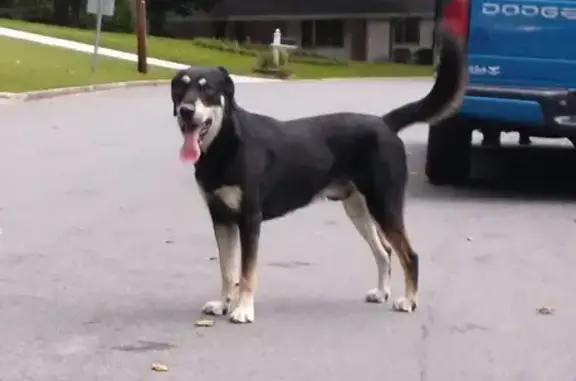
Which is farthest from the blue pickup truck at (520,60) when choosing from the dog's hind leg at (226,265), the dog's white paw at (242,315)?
the dog's white paw at (242,315)

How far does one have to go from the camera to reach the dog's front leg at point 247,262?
636cm

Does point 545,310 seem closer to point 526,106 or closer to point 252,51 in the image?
point 526,106

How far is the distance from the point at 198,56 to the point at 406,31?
68.2 feet

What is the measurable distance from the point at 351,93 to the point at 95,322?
73.0ft

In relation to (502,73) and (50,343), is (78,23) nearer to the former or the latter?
(502,73)

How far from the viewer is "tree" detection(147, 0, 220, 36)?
2186 inches

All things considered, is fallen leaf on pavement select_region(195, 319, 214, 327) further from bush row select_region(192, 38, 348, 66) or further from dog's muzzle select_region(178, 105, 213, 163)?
bush row select_region(192, 38, 348, 66)

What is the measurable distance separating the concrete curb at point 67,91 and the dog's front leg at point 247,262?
1616cm

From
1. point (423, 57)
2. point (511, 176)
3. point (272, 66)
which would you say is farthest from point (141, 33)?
point (423, 57)

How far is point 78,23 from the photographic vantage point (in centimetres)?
5303

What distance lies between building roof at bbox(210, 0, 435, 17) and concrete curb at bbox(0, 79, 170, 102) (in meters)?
30.1

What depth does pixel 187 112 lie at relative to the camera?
19.7 feet

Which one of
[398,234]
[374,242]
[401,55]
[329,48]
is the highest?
[398,234]

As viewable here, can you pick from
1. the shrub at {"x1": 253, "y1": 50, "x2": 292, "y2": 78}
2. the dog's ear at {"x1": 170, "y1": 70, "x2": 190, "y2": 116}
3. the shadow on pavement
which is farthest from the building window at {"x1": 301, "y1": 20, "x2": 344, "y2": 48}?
the dog's ear at {"x1": 170, "y1": 70, "x2": 190, "y2": 116}
